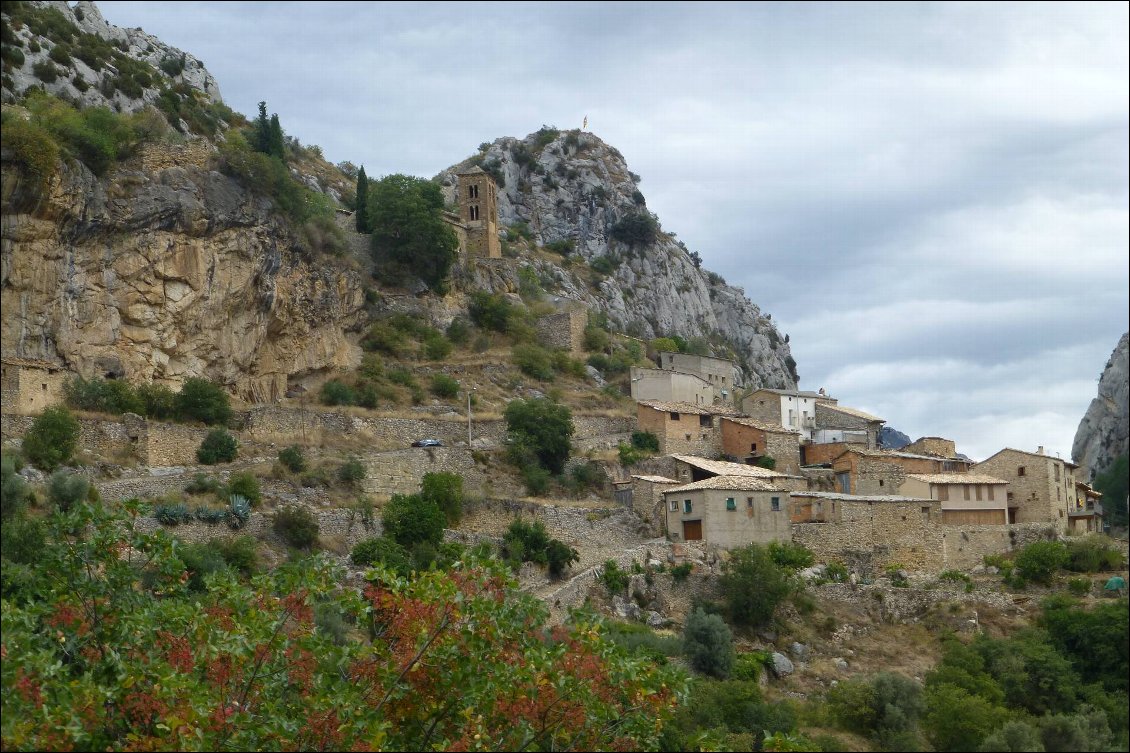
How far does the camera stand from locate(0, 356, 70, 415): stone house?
140ft

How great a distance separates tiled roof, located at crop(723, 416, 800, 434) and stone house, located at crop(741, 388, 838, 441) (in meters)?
2.42

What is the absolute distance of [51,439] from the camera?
41.1 metres

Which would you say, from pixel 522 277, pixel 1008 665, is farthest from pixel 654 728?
pixel 522 277

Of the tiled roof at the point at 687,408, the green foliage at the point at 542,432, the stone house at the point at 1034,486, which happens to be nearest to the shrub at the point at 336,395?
the green foliage at the point at 542,432

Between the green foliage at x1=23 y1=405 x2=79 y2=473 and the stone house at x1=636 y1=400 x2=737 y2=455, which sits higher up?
the stone house at x1=636 y1=400 x2=737 y2=455

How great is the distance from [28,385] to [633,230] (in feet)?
171

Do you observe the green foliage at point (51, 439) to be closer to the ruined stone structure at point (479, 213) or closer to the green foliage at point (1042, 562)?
the green foliage at point (1042, 562)

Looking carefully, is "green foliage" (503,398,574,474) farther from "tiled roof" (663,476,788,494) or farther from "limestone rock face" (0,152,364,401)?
"limestone rock face" (0,152,364,401)

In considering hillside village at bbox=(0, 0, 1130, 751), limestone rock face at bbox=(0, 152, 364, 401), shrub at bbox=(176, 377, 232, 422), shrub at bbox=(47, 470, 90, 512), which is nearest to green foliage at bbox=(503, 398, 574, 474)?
hillside village at bbox=(0, 0, 1130, 751)

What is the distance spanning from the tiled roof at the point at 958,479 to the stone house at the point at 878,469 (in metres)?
0.91

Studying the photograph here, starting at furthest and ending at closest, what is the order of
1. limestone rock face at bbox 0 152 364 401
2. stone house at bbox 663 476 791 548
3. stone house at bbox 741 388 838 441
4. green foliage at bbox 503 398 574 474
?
1. stone house at bbox 741 388 838 441
2. green foliage at bbox 503 398 574 474
3. stone house at bbox 663 476 791 548
4. limestone rock face at bbox 0 152 364 401

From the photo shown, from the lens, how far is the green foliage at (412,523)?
43000 mm

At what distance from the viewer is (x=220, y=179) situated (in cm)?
5172

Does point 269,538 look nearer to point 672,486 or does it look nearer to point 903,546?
point 672,486
